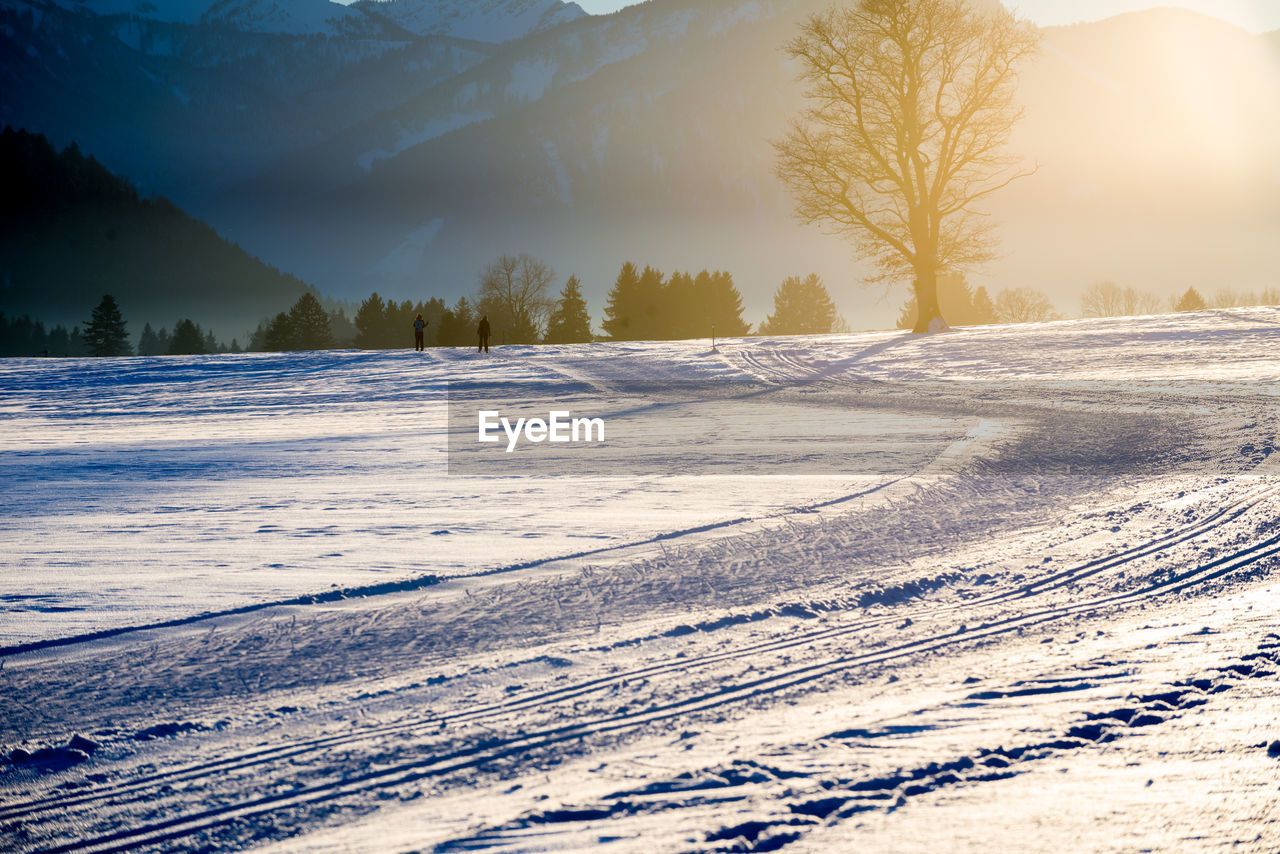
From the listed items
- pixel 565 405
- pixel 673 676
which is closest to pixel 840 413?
pixel 565 405

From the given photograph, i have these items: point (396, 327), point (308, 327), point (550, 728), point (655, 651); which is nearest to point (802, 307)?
point (396, 327)

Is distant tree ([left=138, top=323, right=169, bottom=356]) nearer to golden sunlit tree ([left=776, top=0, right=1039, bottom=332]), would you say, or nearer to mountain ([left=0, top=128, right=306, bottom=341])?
mountain ([left=0, top=128, right=306, bottom=341])

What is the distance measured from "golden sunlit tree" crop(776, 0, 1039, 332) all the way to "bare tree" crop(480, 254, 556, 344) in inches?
2373

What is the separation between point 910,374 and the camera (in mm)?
22266

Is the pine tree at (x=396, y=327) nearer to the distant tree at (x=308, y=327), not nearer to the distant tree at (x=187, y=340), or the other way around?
the distant tree at (x=308, y=327)

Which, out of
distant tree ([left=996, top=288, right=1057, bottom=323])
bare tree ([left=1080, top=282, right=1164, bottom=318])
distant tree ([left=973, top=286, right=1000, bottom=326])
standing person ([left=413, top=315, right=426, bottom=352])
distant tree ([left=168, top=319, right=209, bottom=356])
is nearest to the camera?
standing person ([left=413, top=315, right=426, bottom=352])

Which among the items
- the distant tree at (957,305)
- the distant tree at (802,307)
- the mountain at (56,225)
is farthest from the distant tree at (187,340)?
the mountain at (56,225)

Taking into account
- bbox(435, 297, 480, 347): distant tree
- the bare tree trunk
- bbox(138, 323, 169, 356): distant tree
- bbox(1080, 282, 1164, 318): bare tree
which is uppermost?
bbox(1080, 282, 1164, 318): bare tree

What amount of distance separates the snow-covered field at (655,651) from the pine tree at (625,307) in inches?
2826

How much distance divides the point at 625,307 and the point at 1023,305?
55310mm

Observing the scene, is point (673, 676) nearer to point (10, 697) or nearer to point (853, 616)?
point (853, 616)

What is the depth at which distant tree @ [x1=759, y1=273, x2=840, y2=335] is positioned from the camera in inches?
3725

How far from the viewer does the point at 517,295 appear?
9725 centimetres

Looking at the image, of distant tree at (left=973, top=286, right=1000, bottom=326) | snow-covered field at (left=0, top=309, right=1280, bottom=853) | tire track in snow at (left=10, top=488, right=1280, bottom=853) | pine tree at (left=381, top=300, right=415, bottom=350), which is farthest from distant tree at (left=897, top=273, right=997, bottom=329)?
tire track in snow at (left=10, top=488, right=1280, bottom=853)
